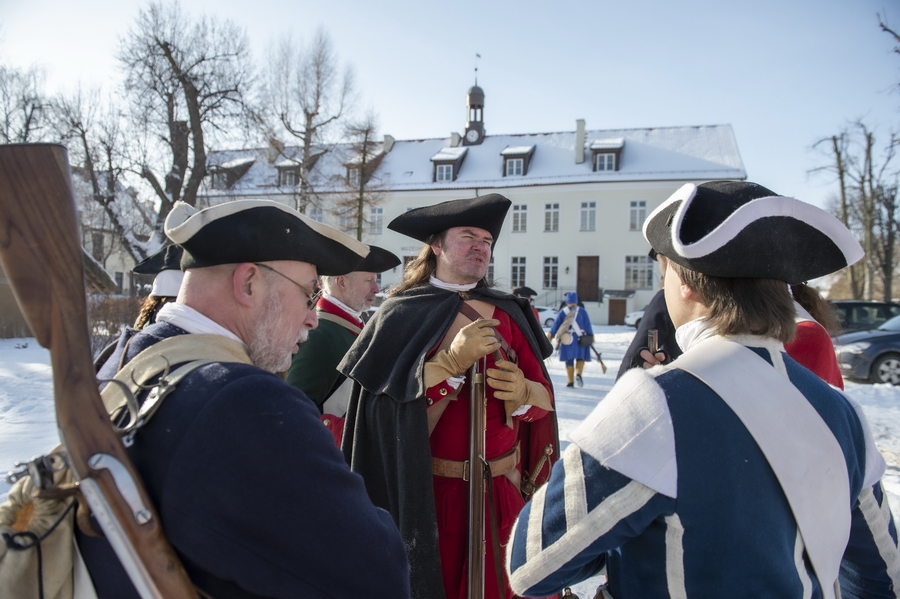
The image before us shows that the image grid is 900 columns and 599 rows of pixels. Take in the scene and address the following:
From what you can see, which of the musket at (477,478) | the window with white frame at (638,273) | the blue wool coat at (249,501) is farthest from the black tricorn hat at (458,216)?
the window with white frame at (638,273)

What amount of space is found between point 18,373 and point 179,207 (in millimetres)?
8116

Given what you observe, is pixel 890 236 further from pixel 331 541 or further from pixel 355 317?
pixel 331 541

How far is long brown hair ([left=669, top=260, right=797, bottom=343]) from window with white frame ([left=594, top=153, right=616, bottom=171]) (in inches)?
1191

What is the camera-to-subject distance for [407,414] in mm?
2516

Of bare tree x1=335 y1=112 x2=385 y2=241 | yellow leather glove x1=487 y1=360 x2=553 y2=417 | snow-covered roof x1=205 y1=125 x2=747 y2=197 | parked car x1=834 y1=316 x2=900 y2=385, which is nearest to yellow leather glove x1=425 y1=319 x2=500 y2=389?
yellow leather glove x1=487 y1=360 x2=553 y2=417

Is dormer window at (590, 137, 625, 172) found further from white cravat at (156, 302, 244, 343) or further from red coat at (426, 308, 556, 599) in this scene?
white cravat at (156, 302, 244, 343)

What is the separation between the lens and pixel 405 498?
239cm

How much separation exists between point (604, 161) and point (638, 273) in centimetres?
659

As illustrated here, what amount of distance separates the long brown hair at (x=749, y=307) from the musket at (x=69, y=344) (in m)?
1.32

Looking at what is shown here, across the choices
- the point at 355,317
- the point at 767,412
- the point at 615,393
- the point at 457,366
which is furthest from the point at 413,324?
the point at 767,412

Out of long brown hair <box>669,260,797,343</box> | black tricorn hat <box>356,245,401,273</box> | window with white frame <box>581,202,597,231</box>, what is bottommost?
long brown hair <box>669,260,797,343</box>

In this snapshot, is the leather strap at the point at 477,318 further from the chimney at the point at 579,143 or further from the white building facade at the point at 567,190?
the chimney at the point at 579,143

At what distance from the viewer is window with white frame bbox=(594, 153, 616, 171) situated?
2967 cm

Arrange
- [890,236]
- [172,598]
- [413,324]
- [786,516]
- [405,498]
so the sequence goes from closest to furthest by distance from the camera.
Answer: [172,598], [786,516], [405,498], [413,324], [890,236]
